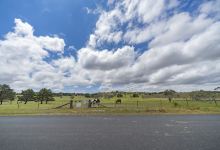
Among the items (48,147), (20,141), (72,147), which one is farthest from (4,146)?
(72,147)

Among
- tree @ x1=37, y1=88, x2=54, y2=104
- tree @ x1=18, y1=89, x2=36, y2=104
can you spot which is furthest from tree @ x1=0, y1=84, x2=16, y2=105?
tree @ x1=37, y1=88, x2=54, y2=104

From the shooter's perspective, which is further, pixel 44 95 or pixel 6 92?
pixel 6 92

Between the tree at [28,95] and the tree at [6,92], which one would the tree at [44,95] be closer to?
the tree at [28,95]

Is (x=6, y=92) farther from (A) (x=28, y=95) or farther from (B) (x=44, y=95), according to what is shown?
(B) (x=44, y=95)

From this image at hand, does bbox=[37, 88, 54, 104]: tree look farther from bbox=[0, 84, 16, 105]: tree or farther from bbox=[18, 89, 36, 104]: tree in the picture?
bbox=[0, 84, 16, 105]: tree

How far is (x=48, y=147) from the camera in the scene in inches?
611

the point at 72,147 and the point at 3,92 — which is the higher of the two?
the point at 3,92

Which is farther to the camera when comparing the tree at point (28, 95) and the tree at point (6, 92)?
the tree at point (28, 95)

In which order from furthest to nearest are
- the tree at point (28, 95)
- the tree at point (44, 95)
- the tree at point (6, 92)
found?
the tree at point (28, 95) < the tree at point (6, 92) < the tree at point (44, 95)

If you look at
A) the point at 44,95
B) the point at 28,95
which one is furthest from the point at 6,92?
the point at 44,95

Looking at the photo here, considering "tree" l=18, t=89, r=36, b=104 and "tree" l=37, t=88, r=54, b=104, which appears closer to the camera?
"tree" l=37, t=88, r=54, b=104

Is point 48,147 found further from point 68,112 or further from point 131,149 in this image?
point 68,112

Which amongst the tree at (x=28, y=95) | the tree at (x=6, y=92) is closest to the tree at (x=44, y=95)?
the tree at (x=28, y=95)

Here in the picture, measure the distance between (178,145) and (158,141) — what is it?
1.79 metres
